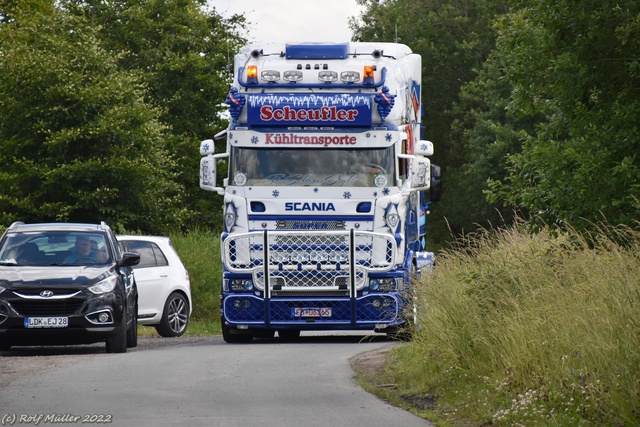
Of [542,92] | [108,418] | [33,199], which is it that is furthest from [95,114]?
[108,418]

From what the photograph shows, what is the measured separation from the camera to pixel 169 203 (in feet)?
136

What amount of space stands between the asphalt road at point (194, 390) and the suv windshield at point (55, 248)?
4.32ft

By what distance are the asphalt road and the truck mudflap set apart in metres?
1.13

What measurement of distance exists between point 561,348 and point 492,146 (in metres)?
47.2

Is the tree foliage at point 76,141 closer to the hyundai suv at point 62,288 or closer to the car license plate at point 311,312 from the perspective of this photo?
the hyundai suv at point 62,288

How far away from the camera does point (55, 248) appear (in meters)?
19.2

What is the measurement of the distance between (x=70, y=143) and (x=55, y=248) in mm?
18033

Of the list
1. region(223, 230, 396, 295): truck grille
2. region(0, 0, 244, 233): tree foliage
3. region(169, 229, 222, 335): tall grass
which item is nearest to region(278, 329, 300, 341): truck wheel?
region(223, 230, 396, 295): truck grille

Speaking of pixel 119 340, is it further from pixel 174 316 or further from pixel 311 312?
pixel 174 316

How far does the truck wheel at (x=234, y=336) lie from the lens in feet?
69.5

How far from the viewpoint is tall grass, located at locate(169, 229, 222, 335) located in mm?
33844

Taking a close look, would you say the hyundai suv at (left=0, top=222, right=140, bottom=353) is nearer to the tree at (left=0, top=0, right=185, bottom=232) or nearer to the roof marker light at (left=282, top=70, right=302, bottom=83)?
the roof marker light at (left=282, top=70, right=302, bottom=83)

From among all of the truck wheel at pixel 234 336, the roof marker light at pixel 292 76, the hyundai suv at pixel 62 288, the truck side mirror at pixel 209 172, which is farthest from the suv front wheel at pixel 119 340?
the roof marker light at pixel 292 76

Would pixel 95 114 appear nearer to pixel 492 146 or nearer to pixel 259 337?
pixel 259 337
